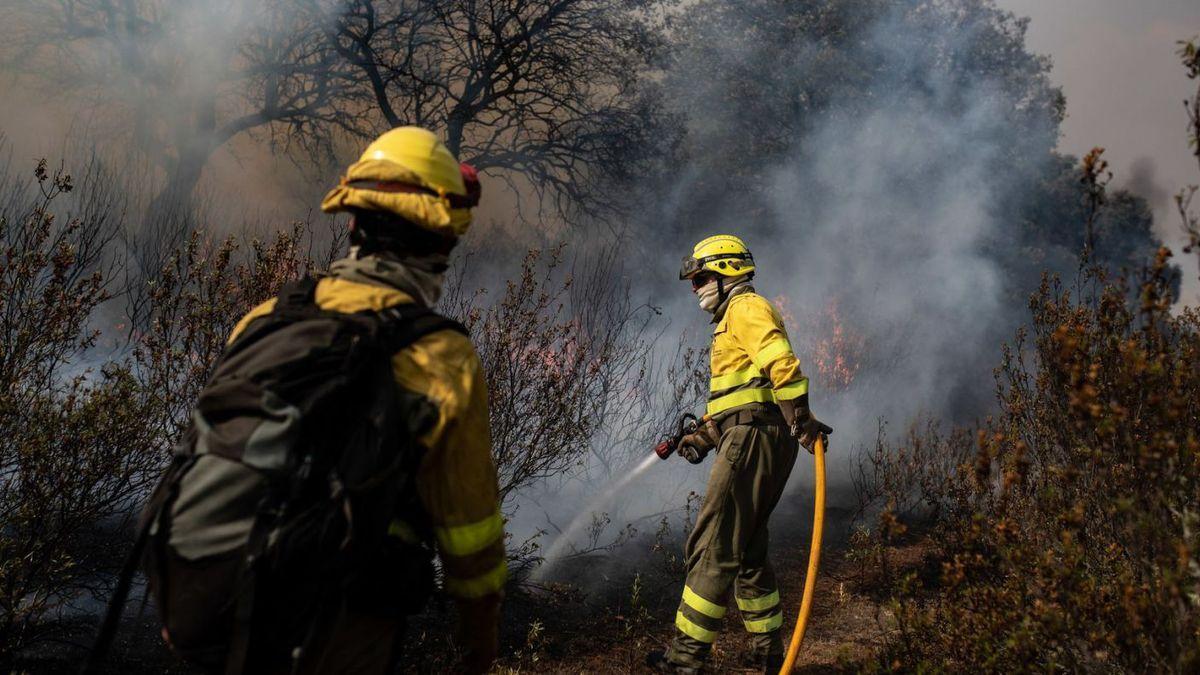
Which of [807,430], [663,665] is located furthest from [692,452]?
[663,665]

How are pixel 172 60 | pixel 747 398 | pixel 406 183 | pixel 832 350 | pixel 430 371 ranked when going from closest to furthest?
pixel 430 371, pixel 406 183, pixel 747 398, pixel 172 60, pixel 832 350

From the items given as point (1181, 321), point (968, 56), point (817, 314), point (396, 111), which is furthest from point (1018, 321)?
point (1181, 321)

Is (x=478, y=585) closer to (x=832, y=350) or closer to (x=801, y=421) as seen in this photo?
(x=801, y=421)

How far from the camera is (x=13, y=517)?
11.6 ft

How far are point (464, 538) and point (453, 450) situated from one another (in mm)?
186

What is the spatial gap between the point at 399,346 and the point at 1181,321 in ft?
15.9

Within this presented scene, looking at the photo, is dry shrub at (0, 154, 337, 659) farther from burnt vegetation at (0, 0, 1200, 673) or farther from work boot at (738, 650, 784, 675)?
work boot at (738, 650, 784, 675)

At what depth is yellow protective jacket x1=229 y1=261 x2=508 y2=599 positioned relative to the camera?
1.87 meters

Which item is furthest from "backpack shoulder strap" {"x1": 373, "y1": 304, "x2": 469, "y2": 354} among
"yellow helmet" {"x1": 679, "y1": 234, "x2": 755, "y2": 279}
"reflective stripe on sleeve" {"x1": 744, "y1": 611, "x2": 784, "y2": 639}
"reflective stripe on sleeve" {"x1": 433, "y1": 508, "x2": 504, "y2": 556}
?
"reflective stripe on sleeve" {"x1": 744, "y1": 611, "x2": 784, "y2": 639}

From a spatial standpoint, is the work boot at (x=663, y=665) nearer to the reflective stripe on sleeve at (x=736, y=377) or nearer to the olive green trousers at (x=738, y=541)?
the olive green trousers at (x=738, y=541)

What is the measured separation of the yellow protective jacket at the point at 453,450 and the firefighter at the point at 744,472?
258 cm

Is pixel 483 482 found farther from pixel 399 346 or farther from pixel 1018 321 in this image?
Answer: pixel 1018 321

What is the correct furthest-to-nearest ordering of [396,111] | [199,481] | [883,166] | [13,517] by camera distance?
1. [883,166]
2. [396,111]
3. [13,517]
4. [199,481]

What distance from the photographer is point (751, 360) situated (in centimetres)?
460
